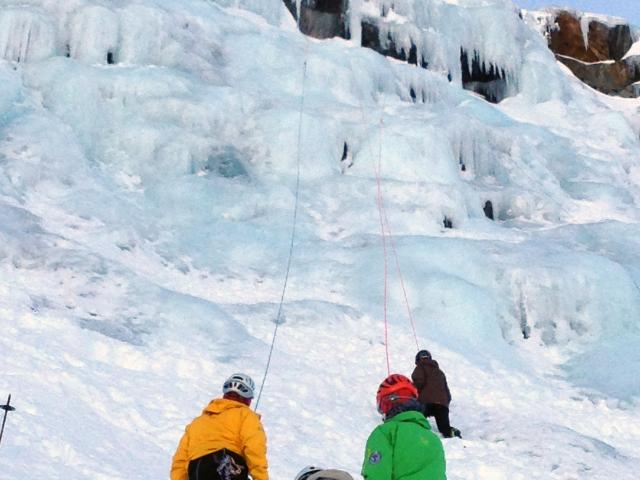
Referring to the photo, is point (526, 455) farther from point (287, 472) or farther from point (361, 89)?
point (361, 89)

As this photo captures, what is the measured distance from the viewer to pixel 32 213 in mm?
12664

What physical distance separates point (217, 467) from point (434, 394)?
553cm

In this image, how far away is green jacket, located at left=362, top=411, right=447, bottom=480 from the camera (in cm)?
336

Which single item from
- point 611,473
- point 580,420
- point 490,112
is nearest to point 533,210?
point 490,112

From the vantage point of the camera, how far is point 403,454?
3363mm

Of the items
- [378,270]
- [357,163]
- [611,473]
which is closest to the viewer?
[611,473]

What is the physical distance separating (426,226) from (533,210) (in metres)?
4.99

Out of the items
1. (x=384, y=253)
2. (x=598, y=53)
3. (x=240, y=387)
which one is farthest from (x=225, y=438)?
(x=598, y=53)

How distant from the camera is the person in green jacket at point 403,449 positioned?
3.36m

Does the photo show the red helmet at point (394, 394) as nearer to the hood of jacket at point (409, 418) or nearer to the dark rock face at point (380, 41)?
the hood of jacket at point (409, 418)

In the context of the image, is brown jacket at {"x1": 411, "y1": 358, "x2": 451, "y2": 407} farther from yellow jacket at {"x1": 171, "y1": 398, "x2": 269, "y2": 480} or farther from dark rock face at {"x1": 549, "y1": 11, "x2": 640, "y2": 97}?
dark rock face at {"x1": 549, "y1": 11, "x2": 640, "y2": 97}

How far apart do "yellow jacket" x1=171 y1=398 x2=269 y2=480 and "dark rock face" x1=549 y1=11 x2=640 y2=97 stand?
125 ft

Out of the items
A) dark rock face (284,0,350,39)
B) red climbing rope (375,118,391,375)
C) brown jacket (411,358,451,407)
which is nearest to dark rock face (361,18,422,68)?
dark rock face (284,0,350,39)

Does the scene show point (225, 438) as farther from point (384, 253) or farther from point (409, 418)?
point (384, 253)
